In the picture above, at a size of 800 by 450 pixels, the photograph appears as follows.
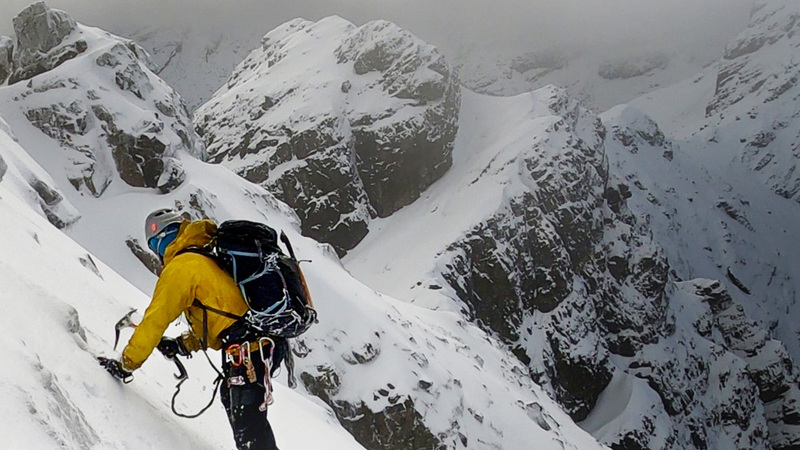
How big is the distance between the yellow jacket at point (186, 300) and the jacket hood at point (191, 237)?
11 millimetres

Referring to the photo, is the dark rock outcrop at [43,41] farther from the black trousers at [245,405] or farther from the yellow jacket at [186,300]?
the black trousers at [245,405]

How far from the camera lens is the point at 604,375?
3423 inches

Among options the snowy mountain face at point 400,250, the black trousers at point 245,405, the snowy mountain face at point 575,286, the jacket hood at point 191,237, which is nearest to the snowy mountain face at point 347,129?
the snowy mountain face at point 400,250

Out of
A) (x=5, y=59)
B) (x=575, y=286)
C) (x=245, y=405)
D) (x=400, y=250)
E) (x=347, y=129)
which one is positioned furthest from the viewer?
(x=347, y=129)

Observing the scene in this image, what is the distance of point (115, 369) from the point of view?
549cm

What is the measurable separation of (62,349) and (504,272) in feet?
245

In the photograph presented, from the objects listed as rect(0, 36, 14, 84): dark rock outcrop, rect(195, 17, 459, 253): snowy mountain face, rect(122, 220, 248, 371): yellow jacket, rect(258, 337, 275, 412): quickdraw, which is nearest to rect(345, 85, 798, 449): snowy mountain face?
rect(195, 17, 459, 253): snowy mountain face

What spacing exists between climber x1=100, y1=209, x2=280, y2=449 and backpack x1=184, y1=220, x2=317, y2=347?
2.9 inches

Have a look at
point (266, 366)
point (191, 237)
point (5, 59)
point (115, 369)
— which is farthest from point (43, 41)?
point (266, 366)

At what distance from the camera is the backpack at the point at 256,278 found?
5.53 meters

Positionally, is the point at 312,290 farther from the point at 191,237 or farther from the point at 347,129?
the point at 347,129

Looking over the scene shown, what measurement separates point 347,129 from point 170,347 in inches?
3388

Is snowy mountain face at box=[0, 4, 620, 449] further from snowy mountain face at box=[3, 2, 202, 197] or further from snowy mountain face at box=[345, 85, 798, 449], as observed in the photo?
snowy mountain face at box=[345, 85, 798, 449]

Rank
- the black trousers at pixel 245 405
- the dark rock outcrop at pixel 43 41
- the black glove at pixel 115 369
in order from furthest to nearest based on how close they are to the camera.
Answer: the dark rock outcrop at pixel 43 41 → the black trousers at pixel 245 405 → the black glove at pixel 115 369
